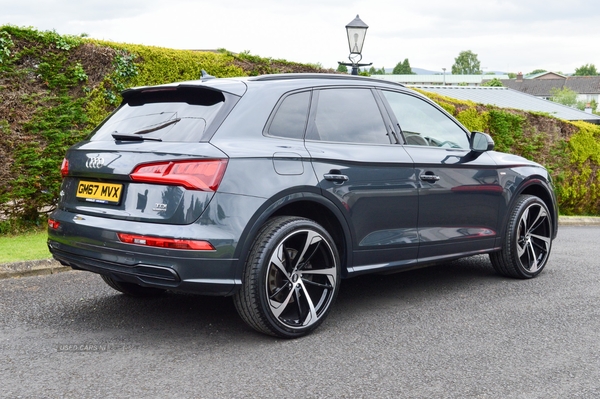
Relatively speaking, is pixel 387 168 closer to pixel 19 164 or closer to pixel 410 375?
pixel 410 375

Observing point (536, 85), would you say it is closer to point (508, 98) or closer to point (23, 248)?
point (508, 98)

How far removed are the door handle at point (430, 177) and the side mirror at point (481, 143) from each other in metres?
0.68

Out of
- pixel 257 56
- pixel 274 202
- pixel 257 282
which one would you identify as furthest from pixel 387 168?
pixel 257 56

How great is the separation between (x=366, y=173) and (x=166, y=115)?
147cm

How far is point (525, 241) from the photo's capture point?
6.66 metres

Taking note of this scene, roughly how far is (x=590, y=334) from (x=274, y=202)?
2.43 metres

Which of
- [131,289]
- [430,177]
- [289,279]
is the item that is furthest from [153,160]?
[430,177]

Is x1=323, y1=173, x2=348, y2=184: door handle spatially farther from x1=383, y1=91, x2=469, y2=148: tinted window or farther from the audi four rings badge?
the audi four rings badge

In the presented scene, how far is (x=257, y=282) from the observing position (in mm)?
4309

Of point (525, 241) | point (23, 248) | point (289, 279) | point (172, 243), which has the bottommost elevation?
point (23, 248)

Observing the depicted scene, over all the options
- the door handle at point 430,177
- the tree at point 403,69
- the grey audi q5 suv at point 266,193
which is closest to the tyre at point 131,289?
the grey audi q5 suv at point 266,193

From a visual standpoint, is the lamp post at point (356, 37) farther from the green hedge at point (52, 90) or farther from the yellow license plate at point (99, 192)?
the yellow license plate at point (99, 192)

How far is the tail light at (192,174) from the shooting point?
13.5 ft

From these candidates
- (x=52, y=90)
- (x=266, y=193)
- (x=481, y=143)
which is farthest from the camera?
(x=52, y=90)
